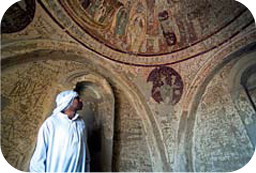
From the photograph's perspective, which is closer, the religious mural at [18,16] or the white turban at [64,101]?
the white turban at [64,101]

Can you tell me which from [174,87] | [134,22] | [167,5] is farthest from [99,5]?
[174,87]

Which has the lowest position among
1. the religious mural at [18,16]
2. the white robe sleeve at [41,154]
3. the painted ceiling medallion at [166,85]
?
the white robe sleeve at [41,154]

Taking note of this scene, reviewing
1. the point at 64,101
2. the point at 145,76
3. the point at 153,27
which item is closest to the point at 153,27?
the point at 153,27

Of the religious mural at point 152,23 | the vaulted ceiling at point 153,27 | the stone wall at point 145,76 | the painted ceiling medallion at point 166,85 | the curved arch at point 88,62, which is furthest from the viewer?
the painted ceiling medallion at point 166,85

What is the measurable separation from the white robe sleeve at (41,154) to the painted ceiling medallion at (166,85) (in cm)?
334

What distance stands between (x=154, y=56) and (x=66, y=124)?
339 cm

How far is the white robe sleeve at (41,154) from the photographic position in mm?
3395

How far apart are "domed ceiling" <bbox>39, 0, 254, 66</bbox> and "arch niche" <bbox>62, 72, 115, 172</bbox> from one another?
0.72m

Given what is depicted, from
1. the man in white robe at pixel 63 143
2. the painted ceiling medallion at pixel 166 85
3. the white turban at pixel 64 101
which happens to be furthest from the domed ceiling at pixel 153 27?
the man in white robe at pixel 63 143

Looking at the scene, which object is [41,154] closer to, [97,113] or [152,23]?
[97,113]

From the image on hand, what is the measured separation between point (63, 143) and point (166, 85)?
344cm

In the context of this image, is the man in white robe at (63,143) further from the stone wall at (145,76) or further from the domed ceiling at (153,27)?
the domed ceiling at (153,27)

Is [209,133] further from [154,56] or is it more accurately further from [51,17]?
[51,17]

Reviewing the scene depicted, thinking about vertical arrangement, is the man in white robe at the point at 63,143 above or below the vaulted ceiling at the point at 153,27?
below
